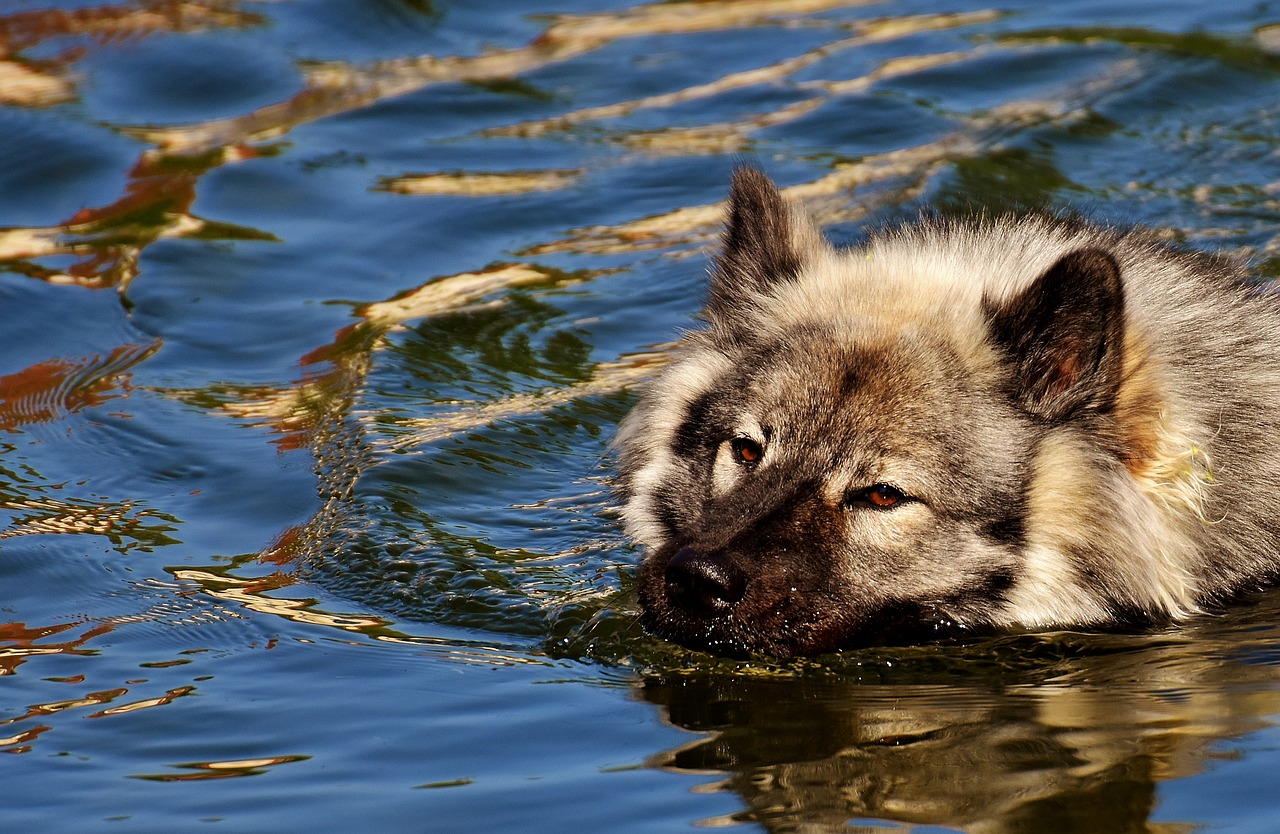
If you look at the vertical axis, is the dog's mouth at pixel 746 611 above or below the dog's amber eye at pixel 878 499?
below

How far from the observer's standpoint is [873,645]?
5.68 m

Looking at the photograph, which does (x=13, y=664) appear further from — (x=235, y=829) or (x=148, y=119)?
(x=148, y=119)

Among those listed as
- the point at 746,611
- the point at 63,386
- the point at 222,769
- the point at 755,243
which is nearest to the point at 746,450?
the point at 746,611

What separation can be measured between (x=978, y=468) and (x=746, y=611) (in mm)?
994

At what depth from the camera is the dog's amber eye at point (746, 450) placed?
19.1ft

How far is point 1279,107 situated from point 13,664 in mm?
9908

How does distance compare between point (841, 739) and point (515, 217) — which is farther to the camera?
point (515, 217)

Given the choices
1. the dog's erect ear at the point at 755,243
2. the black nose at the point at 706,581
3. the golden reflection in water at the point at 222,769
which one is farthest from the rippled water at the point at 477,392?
the dog's erect ear at the point at 755,243

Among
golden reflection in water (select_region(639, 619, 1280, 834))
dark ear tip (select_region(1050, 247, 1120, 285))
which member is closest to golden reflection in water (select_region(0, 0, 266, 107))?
golden reflection in water (select_region(639, 619, 1280, 834))

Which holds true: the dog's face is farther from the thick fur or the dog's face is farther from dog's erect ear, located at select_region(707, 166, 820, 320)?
dog's erect ear, located at select_region(707, 166, 820, 320)

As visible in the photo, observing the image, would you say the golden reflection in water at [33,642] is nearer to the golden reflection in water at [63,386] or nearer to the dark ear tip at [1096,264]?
the golden reflection in water at [63,386]

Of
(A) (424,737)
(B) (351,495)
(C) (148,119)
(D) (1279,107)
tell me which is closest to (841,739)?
(A) (424,737)

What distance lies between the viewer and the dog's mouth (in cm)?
523

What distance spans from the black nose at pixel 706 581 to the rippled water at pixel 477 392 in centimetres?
37
